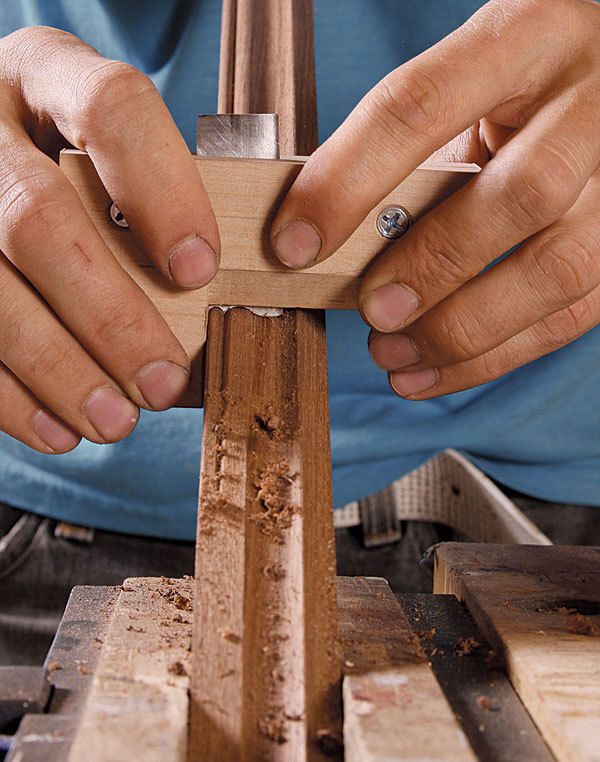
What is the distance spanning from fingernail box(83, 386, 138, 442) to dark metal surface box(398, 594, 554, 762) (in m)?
0.35

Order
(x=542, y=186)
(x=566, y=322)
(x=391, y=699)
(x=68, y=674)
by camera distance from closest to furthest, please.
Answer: (x=391, y=699), (x=68, y=674), (x=542, y=186), (x=566, y=322)

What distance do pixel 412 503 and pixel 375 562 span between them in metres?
0.17

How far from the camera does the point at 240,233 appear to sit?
28.8 inches

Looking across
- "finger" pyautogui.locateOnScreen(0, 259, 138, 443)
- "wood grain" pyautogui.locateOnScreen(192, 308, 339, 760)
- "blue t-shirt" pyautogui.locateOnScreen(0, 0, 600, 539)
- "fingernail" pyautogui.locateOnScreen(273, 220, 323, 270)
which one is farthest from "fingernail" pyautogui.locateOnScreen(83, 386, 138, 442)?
"blue t-shirt" pyautogui.locateOnScreen(0, 0, 600, 539)

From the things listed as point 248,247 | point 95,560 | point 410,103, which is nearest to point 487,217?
point 410,103

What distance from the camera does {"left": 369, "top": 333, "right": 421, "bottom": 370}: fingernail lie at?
33.7 inches

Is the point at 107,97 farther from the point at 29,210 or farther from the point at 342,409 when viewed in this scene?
the point at 342,409

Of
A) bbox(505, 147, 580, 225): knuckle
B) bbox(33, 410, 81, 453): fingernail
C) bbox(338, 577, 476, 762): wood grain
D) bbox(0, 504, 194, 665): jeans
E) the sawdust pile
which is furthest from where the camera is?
bbox(0, 504, 194, 665): jeans

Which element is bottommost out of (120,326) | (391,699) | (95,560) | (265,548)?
(391,699)

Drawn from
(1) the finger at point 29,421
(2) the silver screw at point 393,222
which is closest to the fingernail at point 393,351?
(2) the silver screw at point 393,222

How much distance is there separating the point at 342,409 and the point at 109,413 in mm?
717

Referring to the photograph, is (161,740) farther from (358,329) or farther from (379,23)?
(379,23)

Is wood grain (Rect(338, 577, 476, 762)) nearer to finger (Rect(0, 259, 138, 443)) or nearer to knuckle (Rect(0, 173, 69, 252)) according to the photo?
finger (Rect(0, 259, 138, 443))

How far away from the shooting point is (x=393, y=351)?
0.86m
